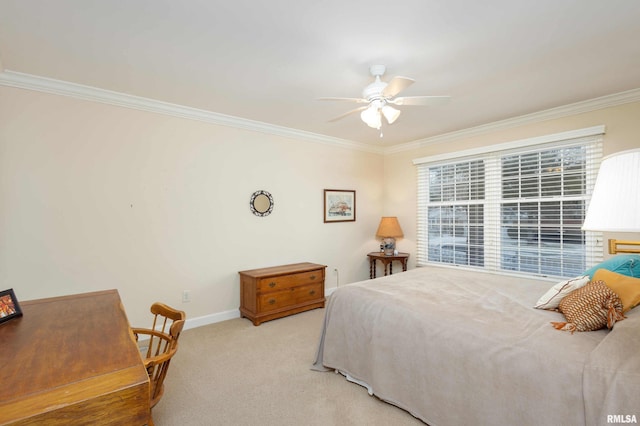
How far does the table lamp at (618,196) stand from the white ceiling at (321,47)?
52.8 inches

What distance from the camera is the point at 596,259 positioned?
322cm

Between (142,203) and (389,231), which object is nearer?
(142,203)

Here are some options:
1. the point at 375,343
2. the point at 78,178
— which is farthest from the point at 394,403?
the point at 78,178

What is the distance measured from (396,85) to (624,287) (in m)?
1.87

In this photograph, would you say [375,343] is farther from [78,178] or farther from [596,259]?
[78,178]

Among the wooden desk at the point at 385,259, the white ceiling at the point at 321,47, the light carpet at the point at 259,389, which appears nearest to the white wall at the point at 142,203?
the white ceiling at the point at 321,47

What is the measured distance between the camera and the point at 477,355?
1.62 meters

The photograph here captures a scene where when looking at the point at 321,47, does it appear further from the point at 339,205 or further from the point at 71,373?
the point at 339,205

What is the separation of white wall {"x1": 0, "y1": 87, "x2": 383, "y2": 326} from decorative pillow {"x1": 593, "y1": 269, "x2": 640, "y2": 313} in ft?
10.7

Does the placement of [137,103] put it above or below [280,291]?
above

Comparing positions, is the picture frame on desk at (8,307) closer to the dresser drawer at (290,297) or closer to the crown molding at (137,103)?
the crown molding at (137,103)

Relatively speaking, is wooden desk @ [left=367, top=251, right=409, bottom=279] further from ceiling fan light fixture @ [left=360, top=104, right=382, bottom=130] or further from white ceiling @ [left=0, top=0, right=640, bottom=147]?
ceiling fan light fixture @ [left=360, top=104, right=382, bottom=130]

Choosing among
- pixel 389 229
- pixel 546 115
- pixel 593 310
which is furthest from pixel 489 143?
pixel 593 310

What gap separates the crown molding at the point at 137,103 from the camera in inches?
102
